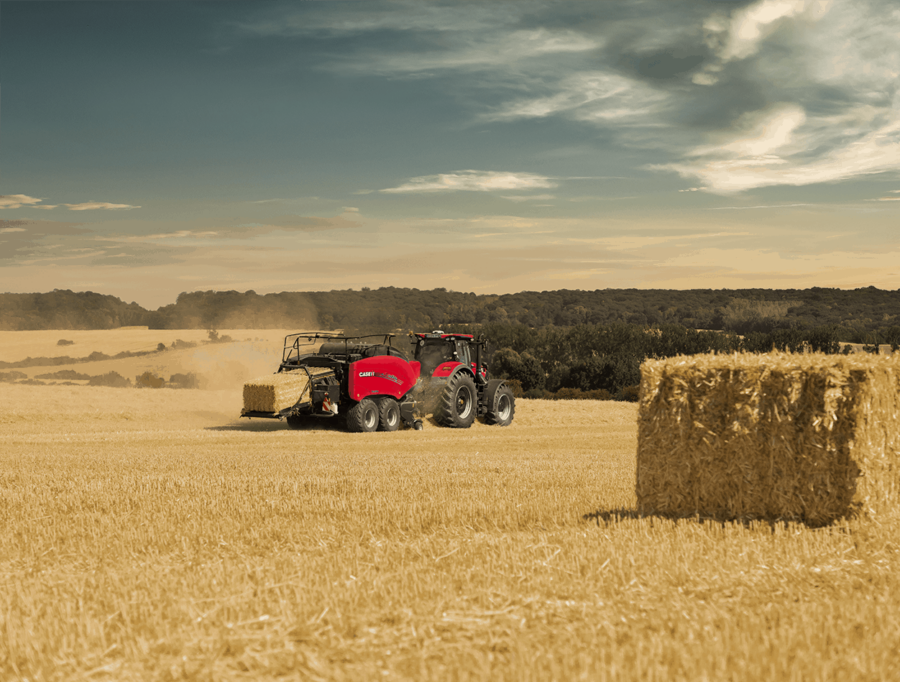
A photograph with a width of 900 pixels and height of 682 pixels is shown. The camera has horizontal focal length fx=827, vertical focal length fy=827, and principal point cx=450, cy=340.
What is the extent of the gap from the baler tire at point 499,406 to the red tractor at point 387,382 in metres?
0.05

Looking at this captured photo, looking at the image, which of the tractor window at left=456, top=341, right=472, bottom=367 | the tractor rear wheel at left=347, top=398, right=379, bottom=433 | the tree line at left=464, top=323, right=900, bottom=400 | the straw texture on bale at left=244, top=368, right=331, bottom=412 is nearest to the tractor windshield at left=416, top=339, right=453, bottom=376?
the tractor window at left=456, top=341, right=472, bottom=367

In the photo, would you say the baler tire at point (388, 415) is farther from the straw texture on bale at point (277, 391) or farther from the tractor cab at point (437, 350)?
the straw texture on bale at point (277, 391)

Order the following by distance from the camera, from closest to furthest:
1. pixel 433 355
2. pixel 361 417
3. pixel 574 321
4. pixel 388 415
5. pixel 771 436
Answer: pixel 771 436 → pixel 361 417 → pixel 388 415 → pixel 433 355 → pixel 574 321

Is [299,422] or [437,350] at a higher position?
[437,350]

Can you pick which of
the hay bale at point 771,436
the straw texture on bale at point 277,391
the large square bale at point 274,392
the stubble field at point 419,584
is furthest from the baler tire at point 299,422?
the hay bale at point 771,436

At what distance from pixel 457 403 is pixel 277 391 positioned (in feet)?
15.9

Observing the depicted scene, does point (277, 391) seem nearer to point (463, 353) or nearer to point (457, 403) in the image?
point (457, 403)

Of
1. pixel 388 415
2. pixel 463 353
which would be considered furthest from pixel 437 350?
pixel 388 415

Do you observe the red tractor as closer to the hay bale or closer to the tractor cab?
the tractor cab

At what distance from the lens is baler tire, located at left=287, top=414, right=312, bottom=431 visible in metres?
22.3

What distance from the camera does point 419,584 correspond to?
562 centimetres

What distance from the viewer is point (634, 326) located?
5900cm

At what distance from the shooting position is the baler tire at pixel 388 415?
21016 millimetres

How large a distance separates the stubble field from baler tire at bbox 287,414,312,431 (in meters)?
9.98
